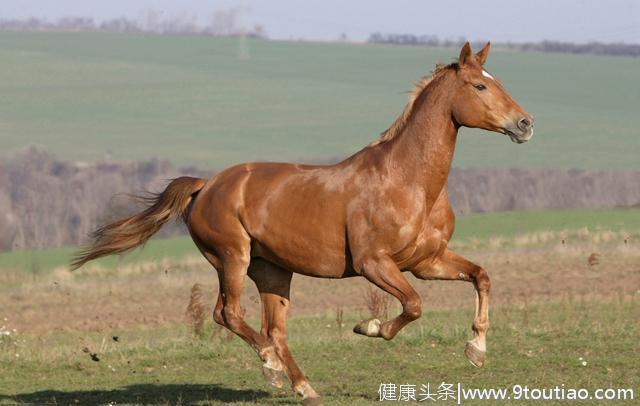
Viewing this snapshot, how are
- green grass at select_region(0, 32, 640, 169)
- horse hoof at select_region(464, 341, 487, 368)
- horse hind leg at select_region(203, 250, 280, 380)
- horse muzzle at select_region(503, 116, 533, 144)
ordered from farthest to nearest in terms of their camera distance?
1. green grass at select_region(0, 32, 640, 169)
2. horse hind leg at select_region(203, 250, 280, 380)
3. horse hoof at select_region(464, 341, 487, 368)
4. horse muzzle at select_region(503, 116, 533, 144)

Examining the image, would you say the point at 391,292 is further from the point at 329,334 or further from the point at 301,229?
the point at 329,334

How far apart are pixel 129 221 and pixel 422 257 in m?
2.70

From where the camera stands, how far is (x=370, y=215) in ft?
28.2

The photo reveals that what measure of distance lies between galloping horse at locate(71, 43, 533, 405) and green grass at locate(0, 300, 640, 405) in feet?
2.58

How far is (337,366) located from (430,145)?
3.05 meters

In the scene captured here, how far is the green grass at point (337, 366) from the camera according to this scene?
392 inches

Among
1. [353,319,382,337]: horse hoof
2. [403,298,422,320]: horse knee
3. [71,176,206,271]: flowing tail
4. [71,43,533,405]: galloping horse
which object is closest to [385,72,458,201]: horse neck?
[71,43,533,405]: galloping horse

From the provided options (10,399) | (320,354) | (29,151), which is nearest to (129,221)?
(10,399)

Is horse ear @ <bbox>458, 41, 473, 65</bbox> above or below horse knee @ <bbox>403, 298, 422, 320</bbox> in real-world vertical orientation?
above

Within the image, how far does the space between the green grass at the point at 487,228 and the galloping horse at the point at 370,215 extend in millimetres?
16596

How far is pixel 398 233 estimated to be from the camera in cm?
852

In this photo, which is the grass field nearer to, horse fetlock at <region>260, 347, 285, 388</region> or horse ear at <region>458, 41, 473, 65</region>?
horse fetlock at <region>260, 347, 285, 388</region>

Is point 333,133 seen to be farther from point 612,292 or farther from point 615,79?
point 612,292

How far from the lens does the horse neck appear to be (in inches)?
341
